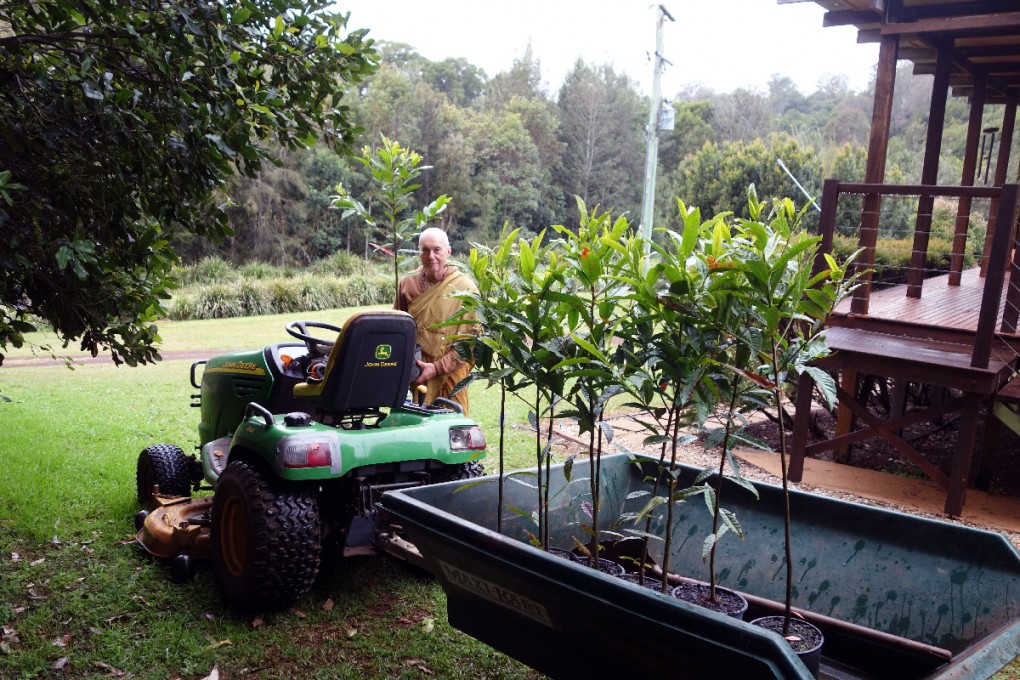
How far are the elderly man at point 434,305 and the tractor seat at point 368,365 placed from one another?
83 cm

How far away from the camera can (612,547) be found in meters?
2.88

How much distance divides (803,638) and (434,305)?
2925 mm

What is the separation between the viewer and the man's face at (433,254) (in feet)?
15.0

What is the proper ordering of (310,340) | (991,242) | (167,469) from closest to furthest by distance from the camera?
(310,340), (167,469), (991,242)

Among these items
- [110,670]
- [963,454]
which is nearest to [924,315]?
[963,454]

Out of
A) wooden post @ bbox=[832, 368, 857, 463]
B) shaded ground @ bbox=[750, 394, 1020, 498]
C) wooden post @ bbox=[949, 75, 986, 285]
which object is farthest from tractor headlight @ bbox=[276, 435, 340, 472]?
wooden post @ bbox=[949, 75, 986, 285]

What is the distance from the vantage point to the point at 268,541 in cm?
318

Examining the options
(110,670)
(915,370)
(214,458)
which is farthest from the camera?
(915,370)

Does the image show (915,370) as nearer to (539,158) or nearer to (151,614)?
(151,614)

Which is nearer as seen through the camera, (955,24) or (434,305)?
(434,305)

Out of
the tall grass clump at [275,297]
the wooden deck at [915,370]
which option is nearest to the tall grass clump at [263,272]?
the tall grass clump at [275,297]

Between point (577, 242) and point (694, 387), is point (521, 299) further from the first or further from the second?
point (694, 387)

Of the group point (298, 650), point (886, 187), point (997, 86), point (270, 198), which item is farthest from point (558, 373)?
point (270, 198)

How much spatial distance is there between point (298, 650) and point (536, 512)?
3.67 ft
